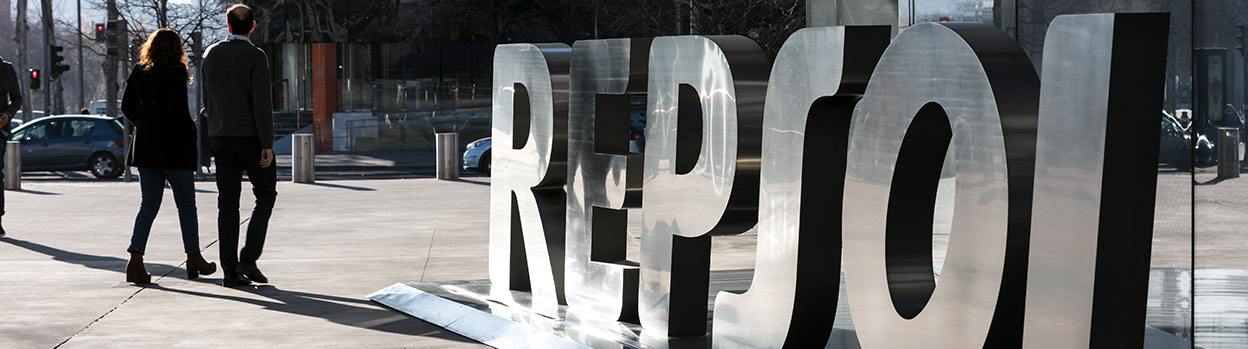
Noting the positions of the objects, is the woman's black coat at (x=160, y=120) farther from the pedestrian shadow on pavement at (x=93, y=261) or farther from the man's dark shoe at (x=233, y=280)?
the pedestrian shadow on pavement at (x=93, y=261)

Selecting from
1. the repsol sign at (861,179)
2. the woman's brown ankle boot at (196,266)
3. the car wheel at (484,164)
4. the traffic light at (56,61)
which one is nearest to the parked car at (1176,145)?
the repsol sign at (861,179)

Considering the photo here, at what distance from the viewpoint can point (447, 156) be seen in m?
20.2

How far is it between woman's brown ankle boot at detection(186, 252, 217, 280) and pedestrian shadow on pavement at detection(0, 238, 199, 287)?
0.28 meters

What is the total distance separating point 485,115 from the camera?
131 ft

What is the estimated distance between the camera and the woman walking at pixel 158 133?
7969 millimetres

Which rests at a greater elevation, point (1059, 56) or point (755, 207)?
point (1059, 56)

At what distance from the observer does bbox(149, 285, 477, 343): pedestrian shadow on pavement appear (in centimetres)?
646

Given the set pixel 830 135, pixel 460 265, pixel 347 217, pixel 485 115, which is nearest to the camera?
pixel 830 135

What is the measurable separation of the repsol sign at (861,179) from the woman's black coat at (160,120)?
92.6 inches

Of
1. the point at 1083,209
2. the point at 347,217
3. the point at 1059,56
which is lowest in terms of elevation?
the point at 347,217

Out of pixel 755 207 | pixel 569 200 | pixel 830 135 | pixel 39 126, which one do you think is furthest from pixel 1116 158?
pixel 39 126

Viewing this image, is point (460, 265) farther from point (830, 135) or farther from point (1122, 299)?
point (1122, 299)

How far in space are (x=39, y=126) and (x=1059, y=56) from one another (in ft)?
76.7

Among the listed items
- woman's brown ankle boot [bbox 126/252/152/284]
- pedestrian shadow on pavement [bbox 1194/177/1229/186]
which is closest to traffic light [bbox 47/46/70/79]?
woman's brown ankle boot [bbox 126/252/152/284]
